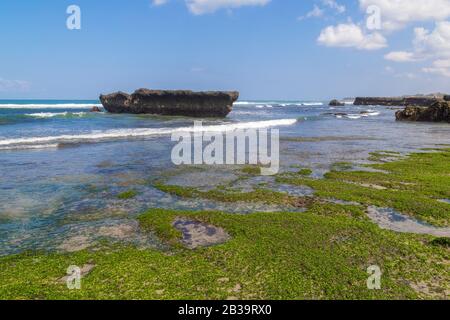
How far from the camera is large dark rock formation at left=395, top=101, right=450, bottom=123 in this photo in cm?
6666

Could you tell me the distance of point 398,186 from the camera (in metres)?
17.0

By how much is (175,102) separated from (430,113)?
53.3 metres

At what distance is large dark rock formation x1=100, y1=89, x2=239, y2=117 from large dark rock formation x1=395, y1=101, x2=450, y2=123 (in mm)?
35743

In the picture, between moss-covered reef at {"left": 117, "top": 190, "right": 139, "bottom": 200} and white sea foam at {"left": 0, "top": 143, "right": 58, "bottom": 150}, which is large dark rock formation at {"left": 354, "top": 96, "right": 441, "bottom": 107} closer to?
white sea foam at {"left": 0, "top": 143, "right": 58, "bottom": 150}

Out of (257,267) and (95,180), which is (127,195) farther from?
(257,267)

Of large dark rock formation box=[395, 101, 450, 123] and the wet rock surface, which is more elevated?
large dark rock formation box=[395, 101, 450, 123]

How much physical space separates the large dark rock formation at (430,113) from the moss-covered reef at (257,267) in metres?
66.5

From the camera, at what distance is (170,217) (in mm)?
12594
